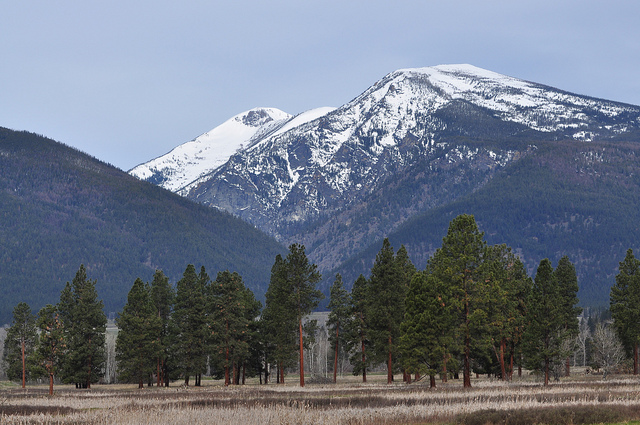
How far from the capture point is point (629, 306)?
77.9 meters

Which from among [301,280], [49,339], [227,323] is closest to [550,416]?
[301,280]

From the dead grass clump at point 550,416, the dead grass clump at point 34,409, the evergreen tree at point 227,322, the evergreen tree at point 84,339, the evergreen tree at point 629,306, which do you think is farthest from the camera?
the evergreen tree at point 84,339

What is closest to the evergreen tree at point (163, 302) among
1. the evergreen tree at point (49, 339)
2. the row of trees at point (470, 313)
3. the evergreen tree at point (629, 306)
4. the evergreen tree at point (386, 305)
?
the evergreen tree at point (49, 339)

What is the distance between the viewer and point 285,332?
84125mm

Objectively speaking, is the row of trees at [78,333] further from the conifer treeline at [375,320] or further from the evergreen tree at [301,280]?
the evergreen tree at [301,280]

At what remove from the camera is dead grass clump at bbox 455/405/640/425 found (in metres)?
32.2

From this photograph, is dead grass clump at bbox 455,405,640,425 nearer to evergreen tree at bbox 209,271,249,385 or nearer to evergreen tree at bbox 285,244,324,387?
evergreen tree at bbox 285,244,324,387

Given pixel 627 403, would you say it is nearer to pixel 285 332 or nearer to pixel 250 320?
pixel 285 332

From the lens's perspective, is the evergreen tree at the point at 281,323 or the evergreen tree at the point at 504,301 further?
the evergreen tree at the point at 281,323

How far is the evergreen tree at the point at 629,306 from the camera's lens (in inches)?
3012

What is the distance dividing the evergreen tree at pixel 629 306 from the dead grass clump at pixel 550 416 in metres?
46.1

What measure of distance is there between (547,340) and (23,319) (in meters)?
65.0

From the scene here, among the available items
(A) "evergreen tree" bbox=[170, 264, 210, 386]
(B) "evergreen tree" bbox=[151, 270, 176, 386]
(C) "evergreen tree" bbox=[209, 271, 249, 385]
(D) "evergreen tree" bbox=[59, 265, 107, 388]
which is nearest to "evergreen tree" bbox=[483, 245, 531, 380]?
(C) "evergreen tree" bbox=[209, 271, 249, 385]

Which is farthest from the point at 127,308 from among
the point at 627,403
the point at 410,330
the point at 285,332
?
the point at 627,403
